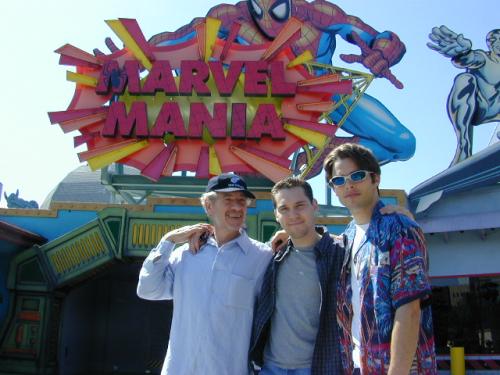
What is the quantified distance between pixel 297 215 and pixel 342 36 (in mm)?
13208

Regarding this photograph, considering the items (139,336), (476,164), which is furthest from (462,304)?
(139,336)

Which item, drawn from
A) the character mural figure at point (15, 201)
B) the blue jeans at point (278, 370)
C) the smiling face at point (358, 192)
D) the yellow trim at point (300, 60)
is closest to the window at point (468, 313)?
the yellow trim at point (300, 60)

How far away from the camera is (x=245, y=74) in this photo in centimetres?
1206

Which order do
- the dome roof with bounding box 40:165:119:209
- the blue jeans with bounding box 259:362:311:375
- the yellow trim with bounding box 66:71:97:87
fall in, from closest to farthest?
the blue jeans with bounding box 259:362:311:375 < the yellow trim with bounding box 66:71:97:87 < the dome roof with bounding box 40:165:119:209

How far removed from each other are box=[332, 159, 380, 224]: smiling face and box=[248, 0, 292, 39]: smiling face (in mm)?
12723

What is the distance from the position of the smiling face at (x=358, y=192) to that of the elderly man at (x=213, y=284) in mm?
839

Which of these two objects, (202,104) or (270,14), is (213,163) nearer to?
(202,104)

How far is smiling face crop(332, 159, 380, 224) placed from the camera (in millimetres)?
2545

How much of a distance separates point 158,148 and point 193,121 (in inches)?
41.4

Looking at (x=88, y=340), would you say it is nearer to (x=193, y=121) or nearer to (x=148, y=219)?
(x=148, y=219)

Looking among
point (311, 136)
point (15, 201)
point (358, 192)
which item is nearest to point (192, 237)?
point (358, 192)

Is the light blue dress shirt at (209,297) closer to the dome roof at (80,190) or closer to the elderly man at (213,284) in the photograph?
the elderly man at (213,284)

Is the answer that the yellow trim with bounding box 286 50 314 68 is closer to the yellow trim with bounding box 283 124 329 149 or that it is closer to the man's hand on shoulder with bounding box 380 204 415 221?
the yellow trim with bounding box 283 124 329 149

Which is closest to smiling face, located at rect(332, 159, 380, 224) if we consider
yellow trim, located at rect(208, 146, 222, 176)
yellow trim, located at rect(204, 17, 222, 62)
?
yellow trim, located at rect(208, 146, 222, 176)
